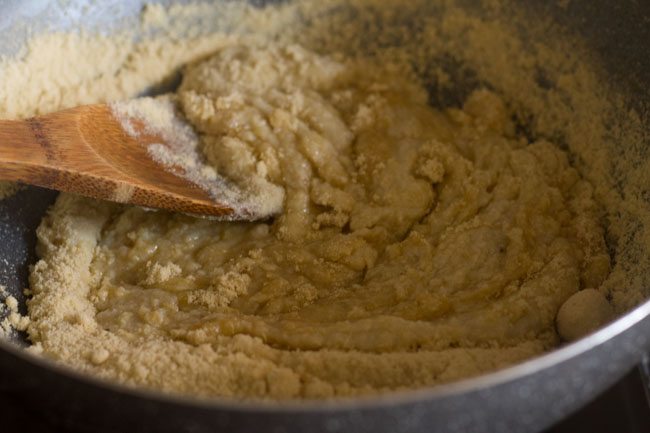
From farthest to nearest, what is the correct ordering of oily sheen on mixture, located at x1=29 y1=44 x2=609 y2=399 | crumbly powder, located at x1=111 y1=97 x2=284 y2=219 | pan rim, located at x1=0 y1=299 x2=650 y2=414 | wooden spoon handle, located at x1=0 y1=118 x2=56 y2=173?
1. crumbly powder, located at x1=111 y1=97 x2=284 y2=219
2. wooden spoon handle, located at x1=0 y1=118 x2=56 y2=173
3. oily sheen on mixture, located at x1=29 y1=44 x2=609 y2=399
4. pan rim, located at x1=0 y1=299 x2=650 y2=414

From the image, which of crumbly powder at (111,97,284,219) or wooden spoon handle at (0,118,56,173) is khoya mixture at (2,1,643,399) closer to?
crumbly powder at (111,97,284,219)

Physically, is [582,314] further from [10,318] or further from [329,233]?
[10,318]

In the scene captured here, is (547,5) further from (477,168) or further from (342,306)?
(342,306)

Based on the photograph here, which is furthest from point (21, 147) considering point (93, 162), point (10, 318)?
point (10, 318)

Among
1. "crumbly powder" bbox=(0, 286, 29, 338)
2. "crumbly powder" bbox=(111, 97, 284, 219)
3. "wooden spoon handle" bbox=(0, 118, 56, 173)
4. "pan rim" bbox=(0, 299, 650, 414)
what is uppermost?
"pan rim" bbox=(0, 299, 650, 414)

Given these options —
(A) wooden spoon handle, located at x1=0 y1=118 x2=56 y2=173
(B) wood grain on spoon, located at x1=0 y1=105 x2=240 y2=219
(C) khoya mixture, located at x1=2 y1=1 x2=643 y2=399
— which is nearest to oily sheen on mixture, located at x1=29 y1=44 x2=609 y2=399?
(C) khoya mixture, located at x1=2 y1=1 x2=643 y2=399

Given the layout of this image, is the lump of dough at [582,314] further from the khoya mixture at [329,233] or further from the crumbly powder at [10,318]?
the crumbly powder at [10,318]

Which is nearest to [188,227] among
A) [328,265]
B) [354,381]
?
[328,265]
